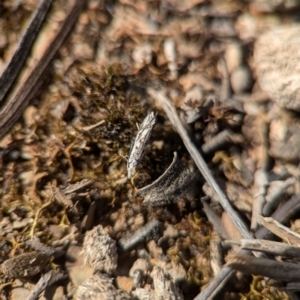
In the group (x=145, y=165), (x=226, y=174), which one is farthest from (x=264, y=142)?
(x=145, y=165)

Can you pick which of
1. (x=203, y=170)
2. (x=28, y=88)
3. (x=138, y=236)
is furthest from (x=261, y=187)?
(x=28, y=88)

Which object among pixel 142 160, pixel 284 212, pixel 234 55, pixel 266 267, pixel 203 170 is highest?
pixel 234 55

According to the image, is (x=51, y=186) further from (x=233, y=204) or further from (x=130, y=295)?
(x=233, y=204)

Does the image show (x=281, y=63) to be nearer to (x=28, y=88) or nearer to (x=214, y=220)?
(x=214, y=220)

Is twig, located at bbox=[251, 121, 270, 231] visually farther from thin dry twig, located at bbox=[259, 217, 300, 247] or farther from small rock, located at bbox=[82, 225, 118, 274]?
small rock, located at bbox=[82, 225, 118, 274]

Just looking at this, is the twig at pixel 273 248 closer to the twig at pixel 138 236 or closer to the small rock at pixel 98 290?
the twig at pixel 138 236

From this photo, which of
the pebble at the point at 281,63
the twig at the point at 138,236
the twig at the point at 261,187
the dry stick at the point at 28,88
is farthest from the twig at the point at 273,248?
the dry stick at the point at 28,88
